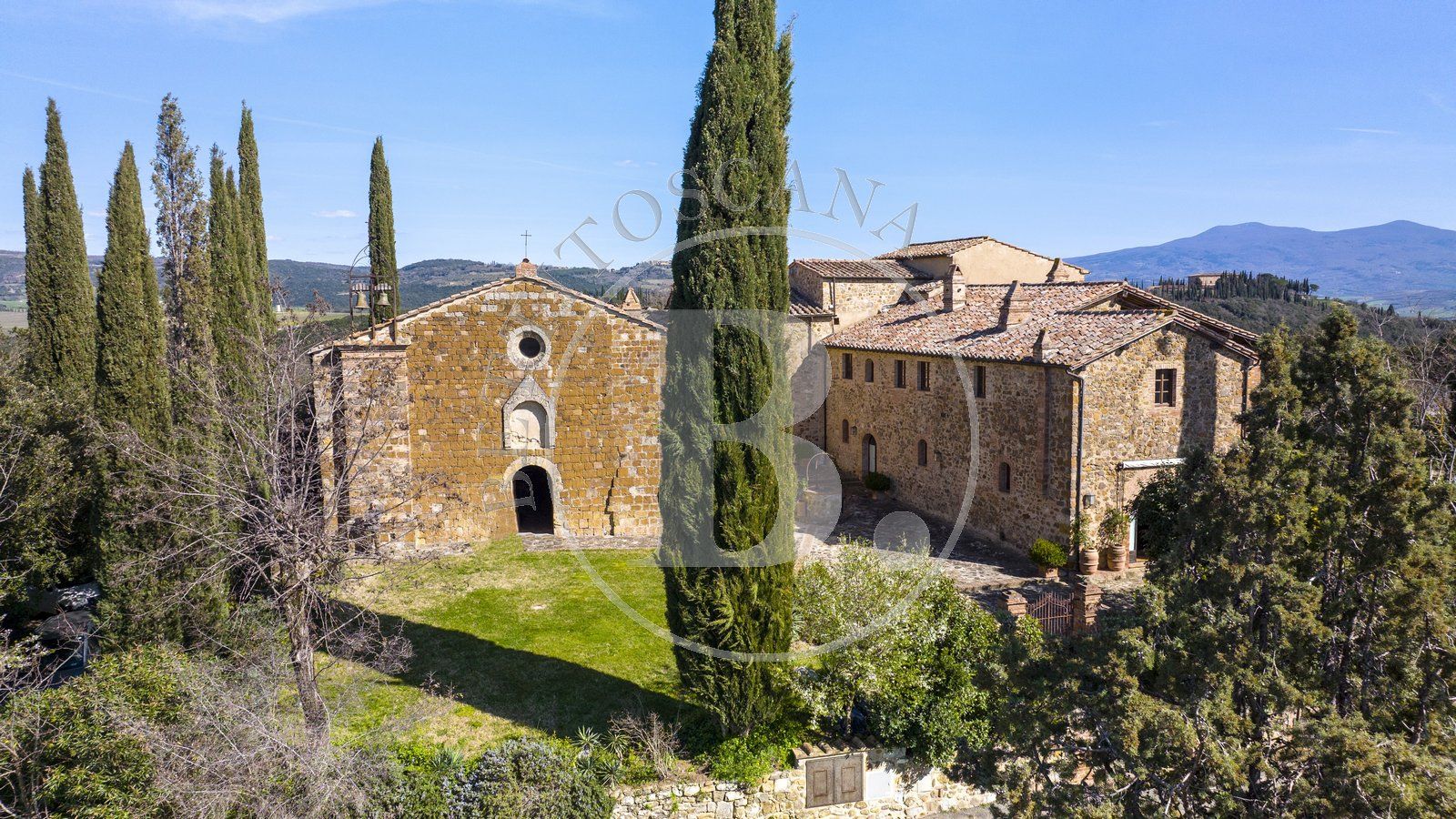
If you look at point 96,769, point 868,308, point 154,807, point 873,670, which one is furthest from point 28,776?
point 868,308

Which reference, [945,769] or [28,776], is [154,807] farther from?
[945,769]

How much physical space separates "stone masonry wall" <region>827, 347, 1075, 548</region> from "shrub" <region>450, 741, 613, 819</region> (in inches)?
508

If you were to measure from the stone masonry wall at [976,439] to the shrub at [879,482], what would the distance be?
22 cm

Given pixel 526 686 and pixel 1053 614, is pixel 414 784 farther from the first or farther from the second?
pixel 1053 614

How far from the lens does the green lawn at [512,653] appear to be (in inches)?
485

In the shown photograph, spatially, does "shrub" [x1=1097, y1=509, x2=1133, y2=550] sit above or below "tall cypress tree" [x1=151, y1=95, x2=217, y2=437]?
below

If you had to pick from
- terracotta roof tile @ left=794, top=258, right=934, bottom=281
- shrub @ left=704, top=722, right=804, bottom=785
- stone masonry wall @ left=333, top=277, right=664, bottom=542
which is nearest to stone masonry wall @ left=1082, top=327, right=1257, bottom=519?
stone masonry wall @ left=333, top=277, right=664, bottom=542

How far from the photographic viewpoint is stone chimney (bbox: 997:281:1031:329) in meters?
22.3

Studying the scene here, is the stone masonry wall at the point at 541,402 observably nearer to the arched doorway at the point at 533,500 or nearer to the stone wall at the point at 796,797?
the arched doorway at the point at 533,500

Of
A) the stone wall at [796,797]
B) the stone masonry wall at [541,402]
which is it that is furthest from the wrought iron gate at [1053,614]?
the stone masonry wall at [541,402]

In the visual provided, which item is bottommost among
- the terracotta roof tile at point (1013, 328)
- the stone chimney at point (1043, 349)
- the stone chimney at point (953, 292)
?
the stone chimney at point (1043, 349)

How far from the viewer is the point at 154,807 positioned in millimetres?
8969

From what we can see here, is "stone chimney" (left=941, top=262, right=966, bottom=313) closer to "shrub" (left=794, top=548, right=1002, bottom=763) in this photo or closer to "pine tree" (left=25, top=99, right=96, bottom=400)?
"shrub" (left=794, top=548, right=1002, bottom=763)

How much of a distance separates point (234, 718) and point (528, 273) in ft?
43.8
